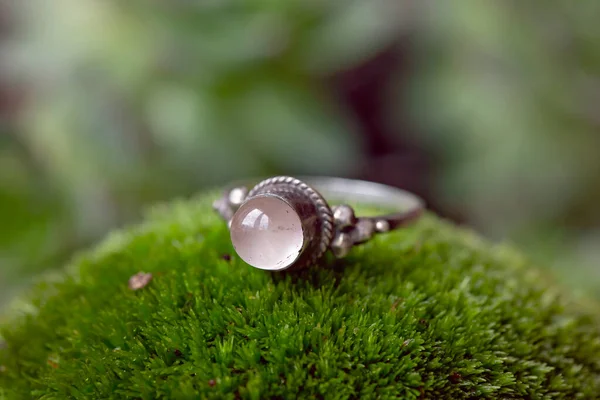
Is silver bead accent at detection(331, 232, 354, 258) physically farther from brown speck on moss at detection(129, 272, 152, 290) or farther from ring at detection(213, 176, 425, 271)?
brown speck on moss at detection(129, 272, 152, 290)

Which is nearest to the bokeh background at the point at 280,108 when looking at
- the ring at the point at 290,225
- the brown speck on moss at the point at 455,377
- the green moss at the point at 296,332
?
the green moss at the point at 296,332

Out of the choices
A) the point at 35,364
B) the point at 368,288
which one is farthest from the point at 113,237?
the point at 368,288

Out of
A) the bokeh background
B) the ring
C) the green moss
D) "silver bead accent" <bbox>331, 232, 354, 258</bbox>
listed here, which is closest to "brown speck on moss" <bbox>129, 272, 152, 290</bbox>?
the green moss

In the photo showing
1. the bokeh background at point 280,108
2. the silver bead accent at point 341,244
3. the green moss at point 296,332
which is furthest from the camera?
the bokeh background at point 280,108

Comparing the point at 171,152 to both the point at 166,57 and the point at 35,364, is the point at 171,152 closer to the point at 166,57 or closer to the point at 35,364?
the point at 166,57

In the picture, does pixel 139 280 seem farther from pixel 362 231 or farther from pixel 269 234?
pixel 362 231

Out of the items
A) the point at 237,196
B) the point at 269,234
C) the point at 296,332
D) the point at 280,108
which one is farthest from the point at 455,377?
the point at 280,108

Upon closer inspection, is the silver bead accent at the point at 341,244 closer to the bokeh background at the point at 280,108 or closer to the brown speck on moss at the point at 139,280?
the brown speck on moss at the point at 139,280
